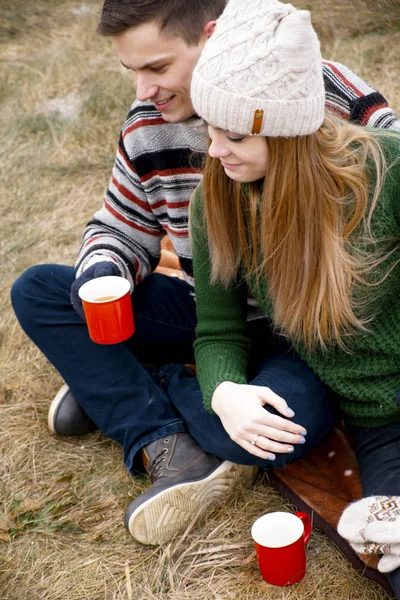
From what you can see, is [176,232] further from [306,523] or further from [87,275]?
[306,523]

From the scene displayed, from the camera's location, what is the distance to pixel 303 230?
6.69 ft

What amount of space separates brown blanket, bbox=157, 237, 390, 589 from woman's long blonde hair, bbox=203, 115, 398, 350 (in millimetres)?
555

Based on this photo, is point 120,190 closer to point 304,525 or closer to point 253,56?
point 253,56

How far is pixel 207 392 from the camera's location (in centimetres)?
229

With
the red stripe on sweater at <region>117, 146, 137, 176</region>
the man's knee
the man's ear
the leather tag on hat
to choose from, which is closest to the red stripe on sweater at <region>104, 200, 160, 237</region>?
the red stripe on sweater at <region>117, 146, 137, 176</region>

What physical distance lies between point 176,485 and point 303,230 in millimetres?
930

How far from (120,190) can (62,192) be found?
249 centimetres

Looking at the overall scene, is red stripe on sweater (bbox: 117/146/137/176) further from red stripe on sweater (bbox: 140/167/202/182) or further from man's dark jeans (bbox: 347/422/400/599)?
man's dark jeans (bbox: 347/422/400/599)

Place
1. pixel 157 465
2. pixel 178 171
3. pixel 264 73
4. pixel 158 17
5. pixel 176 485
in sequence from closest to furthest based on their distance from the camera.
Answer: pixel 264 73 < pixel 158 17 < pixel 176 485 < pixel 157 465 < pixel 178 171

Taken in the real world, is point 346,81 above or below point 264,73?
below

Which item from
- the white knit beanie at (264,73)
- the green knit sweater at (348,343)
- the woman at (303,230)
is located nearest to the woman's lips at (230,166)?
the woman at (303,230)

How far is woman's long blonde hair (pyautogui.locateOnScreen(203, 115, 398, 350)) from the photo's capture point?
77.5 inches

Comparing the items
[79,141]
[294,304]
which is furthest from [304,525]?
[79,141]

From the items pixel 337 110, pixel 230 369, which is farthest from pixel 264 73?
pixel 230 369
